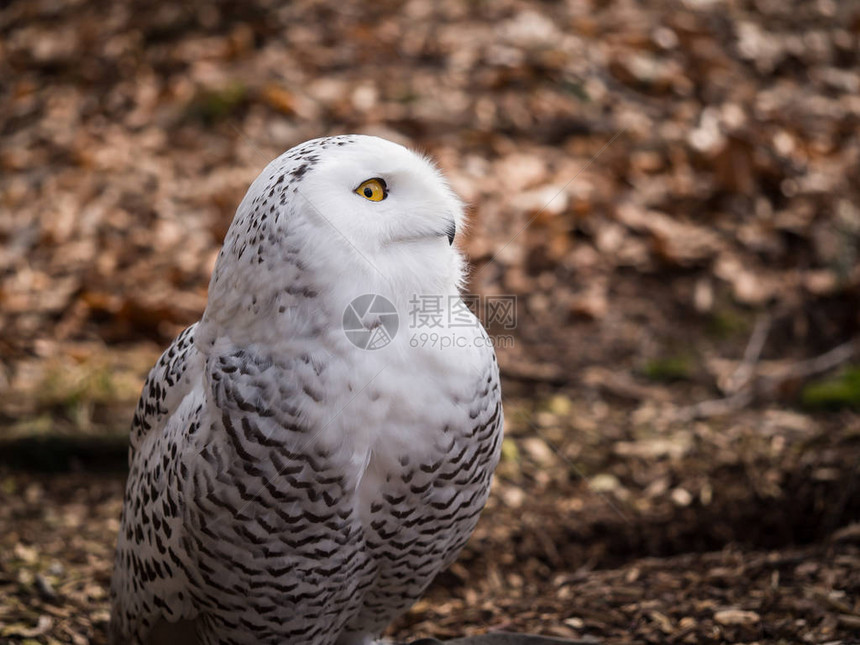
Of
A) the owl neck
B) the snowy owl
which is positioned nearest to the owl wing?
the snowy owl

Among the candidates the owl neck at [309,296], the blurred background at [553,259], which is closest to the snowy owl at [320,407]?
the owl neck at [309,296]

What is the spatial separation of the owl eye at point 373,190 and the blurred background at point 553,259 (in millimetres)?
593

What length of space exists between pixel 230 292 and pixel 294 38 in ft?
16.3

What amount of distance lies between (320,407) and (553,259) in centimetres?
347

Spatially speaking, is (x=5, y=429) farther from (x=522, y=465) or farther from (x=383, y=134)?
(x=383, y=134)

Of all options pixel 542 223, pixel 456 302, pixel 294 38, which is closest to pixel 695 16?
pixel 542 223

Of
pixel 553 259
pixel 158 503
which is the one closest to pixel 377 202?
pixel 158 503

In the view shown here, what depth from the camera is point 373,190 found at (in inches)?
69.1

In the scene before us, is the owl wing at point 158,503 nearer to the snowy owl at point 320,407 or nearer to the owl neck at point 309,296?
the snowy owl at point 320,407

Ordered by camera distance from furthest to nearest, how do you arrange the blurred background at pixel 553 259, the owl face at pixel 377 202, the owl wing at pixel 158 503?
the blurred background at pixel 553 259, the owl wing at pixel 158 503, the owl face at pixel 377 202

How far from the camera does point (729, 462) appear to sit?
351 cm

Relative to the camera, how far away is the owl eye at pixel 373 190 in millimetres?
1741

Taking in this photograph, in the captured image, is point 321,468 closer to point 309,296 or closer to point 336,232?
point 309,296

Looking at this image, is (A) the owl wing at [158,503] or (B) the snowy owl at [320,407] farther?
(A) the owl wing at [158,503]
